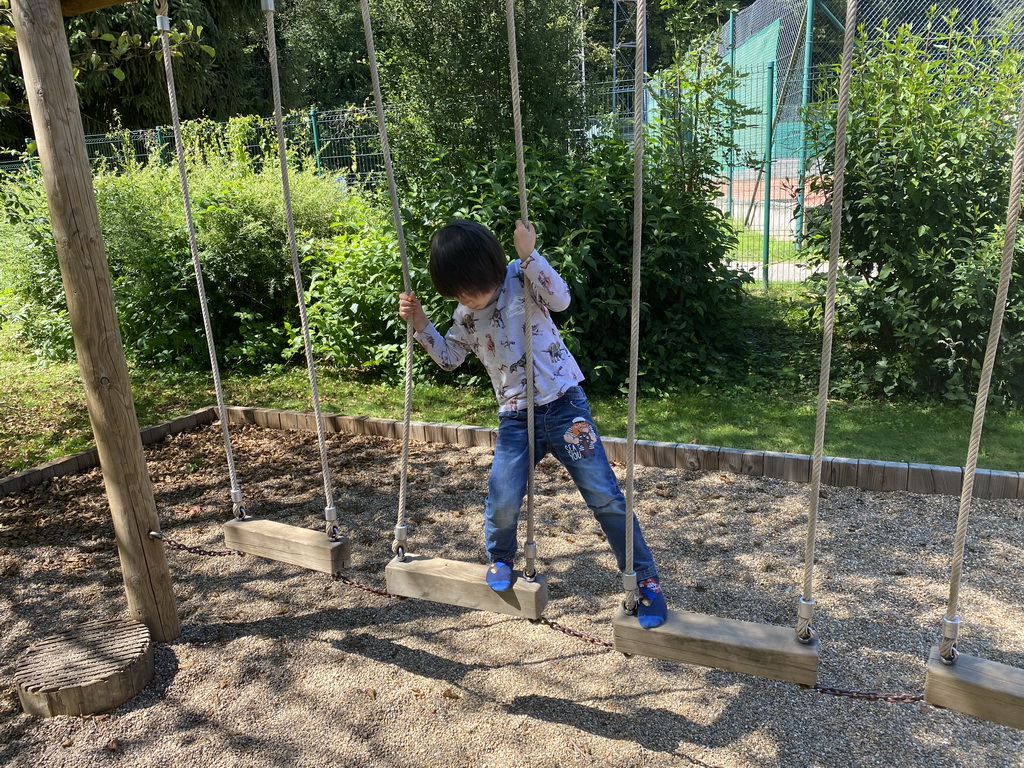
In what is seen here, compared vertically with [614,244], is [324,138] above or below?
above

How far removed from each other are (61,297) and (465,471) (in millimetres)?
5948

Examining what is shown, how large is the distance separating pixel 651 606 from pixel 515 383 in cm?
Answer: 88

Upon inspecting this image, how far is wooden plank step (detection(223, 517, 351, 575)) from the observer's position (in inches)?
115

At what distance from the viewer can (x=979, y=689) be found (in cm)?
190

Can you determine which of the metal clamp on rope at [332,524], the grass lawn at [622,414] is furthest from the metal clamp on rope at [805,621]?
the grass lawn at [622,414]

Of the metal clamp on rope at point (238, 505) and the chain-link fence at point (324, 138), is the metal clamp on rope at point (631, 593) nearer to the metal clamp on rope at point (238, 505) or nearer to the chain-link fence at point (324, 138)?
the metal clamp on rope at point (238, 505)

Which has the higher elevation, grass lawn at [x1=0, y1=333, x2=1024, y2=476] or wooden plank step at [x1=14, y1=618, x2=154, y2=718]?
grass lawn at [x1=0, y1=333, x2=1024, y2=476]

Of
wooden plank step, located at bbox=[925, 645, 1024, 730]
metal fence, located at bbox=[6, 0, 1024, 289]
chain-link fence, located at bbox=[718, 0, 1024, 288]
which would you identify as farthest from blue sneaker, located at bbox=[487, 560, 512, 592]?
chain-link fence, located at bbox=[718, 0, 1024, 288]

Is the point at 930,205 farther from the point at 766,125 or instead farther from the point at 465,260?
the point at 465,260

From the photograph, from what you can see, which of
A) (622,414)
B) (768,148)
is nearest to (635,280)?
(622,414)

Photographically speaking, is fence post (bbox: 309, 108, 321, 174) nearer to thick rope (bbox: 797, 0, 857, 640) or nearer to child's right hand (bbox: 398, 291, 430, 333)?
child's right hand (bbox: 398, 291, 430, 333)

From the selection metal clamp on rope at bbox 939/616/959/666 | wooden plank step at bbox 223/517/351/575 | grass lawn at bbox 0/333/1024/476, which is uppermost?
metal clamp on rope at bbox 939/616/959/666

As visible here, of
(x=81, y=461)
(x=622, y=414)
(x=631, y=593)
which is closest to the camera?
(x=631, y=593)

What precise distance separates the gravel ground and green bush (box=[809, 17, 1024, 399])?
157 cm
